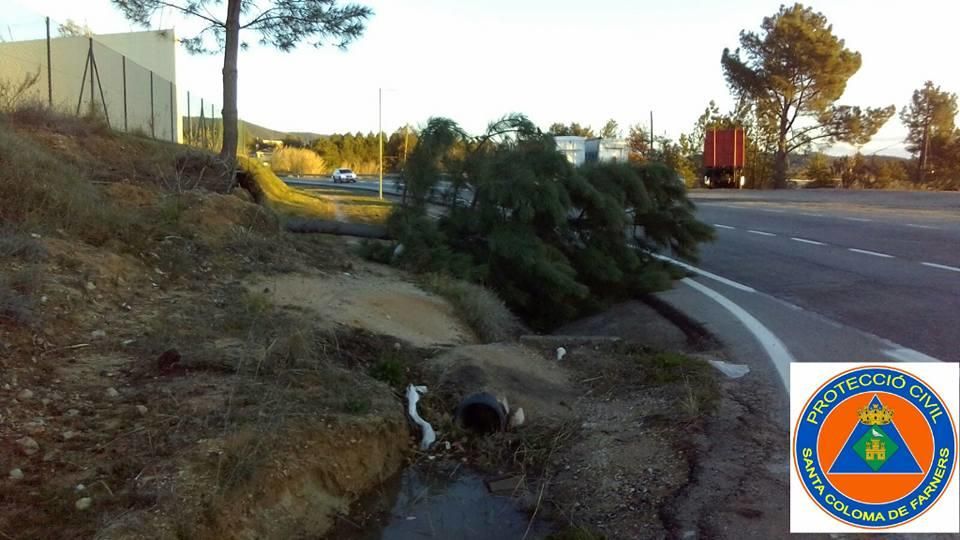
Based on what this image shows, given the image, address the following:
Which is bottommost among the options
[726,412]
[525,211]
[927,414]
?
[726,412]

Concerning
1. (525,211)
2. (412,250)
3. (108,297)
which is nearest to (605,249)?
(525,211)

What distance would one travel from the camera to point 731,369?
5863mm

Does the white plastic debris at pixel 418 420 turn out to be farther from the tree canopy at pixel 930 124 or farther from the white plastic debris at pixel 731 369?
the tree canopy at pixel 930 124

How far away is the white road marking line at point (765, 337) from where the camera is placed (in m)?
5.91

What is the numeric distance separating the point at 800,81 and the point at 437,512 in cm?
5212

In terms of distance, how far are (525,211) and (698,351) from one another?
10.3 feet

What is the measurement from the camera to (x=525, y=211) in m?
9.40

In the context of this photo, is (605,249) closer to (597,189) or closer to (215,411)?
(597,189)

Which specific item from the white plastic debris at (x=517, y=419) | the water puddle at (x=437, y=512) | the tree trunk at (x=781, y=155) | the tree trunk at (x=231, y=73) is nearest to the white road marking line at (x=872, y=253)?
the white plastic debris at (x=517, y=419)

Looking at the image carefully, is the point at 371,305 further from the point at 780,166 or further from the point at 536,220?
the point at 780,166

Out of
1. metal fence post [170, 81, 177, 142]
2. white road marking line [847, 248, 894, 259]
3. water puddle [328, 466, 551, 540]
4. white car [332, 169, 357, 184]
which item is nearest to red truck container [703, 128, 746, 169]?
white car [332, 169, 357, 184]

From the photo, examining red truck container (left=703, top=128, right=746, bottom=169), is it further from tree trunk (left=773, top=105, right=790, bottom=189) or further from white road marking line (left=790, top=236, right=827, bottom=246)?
white road marking line (left=790, top=236, right=827, bottom=246)

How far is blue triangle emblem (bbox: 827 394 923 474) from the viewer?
9.87 ft

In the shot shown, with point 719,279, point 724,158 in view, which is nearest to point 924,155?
point 724,158
